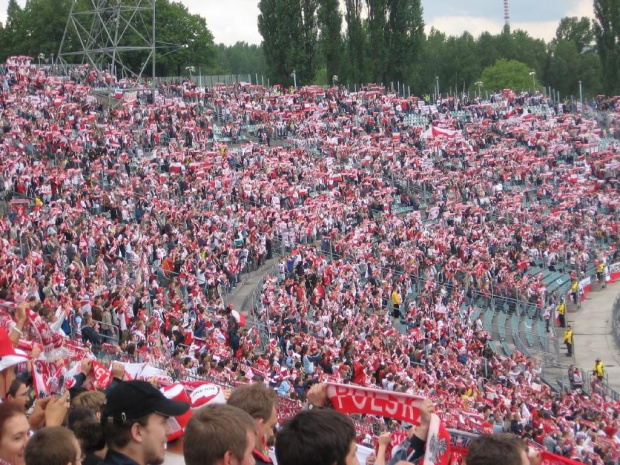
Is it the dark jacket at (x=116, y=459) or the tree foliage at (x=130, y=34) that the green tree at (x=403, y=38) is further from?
the dark jacket at (x=116, y=459)

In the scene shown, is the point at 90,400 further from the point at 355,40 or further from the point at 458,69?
the point at 458,69

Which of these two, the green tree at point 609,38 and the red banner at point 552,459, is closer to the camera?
the red banner at point 552,459

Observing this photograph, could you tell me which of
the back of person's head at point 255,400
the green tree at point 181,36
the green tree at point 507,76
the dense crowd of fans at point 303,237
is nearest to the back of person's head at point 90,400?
the dense crowd of fans at point 303,237

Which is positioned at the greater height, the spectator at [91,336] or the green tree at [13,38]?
the green tree at [13,38]

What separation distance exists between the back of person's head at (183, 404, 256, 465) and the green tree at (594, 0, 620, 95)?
186 feet

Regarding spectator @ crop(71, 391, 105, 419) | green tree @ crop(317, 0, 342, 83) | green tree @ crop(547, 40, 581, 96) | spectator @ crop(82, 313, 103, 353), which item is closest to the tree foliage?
green tree @ crop(317, 0, 342, 83)

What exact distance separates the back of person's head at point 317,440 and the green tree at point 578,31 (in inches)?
3836

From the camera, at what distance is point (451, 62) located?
3386 inches

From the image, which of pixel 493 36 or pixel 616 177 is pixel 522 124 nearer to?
pixel 616 177

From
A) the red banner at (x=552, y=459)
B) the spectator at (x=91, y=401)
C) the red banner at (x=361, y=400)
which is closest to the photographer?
the red banner at (x=361, y=400)

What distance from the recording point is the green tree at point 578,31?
98250mm

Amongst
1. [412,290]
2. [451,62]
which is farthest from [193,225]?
[451,62]

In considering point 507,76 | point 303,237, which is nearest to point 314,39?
point 303,237

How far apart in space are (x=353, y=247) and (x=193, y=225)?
515cm
